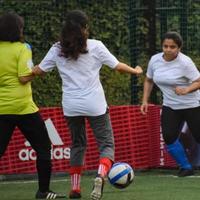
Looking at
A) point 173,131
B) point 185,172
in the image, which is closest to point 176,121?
point 173,131

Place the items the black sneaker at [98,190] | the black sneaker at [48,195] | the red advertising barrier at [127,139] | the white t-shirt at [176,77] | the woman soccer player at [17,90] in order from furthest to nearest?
the red advertising barrier at [127,139] → the white t-shirt at [176,77] → the black sneaker at [48,195] → the woman soccer player at [17,90] → the black sneaker at [98,190]

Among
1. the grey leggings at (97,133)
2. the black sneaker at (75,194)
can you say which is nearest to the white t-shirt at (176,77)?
the grey leggings at (97,133)

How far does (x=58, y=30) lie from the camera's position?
12.0 metres

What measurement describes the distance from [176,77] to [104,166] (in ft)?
7.51

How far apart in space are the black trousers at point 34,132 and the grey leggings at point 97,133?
0.26 metres

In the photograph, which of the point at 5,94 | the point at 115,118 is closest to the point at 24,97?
the point at 5,94

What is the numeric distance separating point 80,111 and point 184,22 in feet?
14.3

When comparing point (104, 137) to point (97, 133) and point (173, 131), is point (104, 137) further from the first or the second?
point (173, 131)

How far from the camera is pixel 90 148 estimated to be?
10555 mm

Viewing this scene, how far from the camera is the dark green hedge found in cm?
1187

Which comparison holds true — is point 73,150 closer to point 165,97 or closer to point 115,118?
point 165,97

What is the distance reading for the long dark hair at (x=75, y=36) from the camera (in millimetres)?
7457

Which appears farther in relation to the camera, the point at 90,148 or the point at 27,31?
the point at 27,31

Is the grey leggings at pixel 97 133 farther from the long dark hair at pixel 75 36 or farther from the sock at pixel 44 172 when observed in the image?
the long dark hair at pixel 75 36
